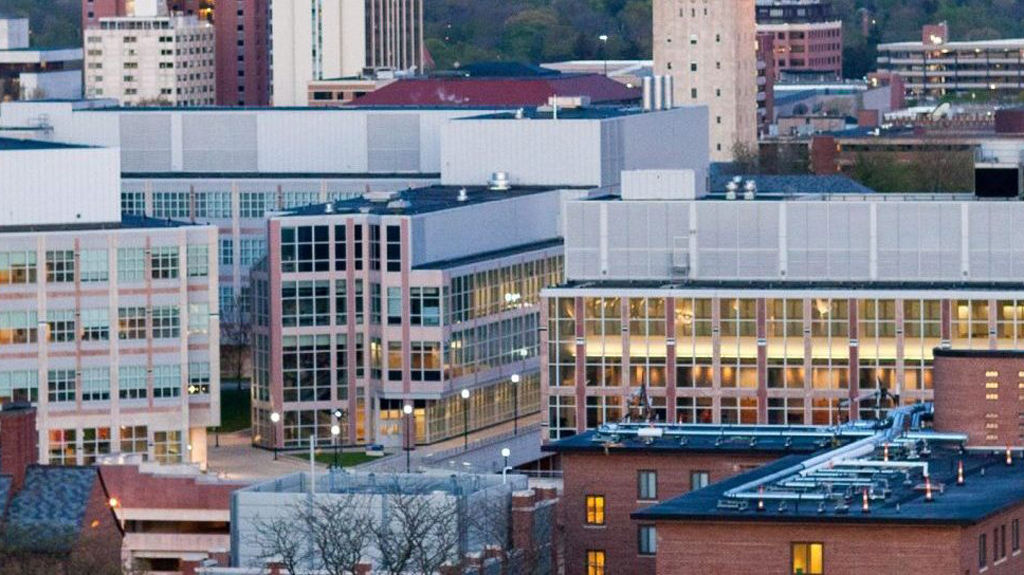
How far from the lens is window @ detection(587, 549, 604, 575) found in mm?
103938

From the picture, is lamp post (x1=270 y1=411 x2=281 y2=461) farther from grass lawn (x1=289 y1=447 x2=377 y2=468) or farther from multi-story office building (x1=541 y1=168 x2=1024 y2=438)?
multi-story office building (x1=541 y1=168 x2=1024 y2=438)

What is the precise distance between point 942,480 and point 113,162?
6280 centimetres

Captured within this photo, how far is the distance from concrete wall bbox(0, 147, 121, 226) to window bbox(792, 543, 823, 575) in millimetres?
64997

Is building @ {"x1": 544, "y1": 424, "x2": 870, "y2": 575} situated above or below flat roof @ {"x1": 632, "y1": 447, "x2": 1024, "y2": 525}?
below

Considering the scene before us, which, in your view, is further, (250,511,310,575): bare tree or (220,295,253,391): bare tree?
(220,295,253,391): bare tree

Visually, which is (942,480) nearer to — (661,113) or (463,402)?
(463,402)

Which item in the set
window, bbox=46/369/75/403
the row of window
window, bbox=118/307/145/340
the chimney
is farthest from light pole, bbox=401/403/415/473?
the chimney

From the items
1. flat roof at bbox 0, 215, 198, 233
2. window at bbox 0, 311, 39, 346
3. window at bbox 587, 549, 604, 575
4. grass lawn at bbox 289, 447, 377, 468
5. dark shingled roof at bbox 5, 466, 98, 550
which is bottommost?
grass lawn at bbox 289, 447, 377, 468

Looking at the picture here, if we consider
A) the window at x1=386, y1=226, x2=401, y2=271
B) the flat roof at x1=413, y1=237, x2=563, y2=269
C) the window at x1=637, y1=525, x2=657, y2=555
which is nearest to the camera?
the window at x1=637, y1=525, x2=657, y2=555

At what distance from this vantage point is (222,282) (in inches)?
7219

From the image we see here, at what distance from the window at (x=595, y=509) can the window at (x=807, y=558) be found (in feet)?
53.9

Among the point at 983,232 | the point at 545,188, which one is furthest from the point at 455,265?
the point at 983,232

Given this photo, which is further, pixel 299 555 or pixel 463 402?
pixel 463 402

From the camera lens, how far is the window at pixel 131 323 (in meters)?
145
